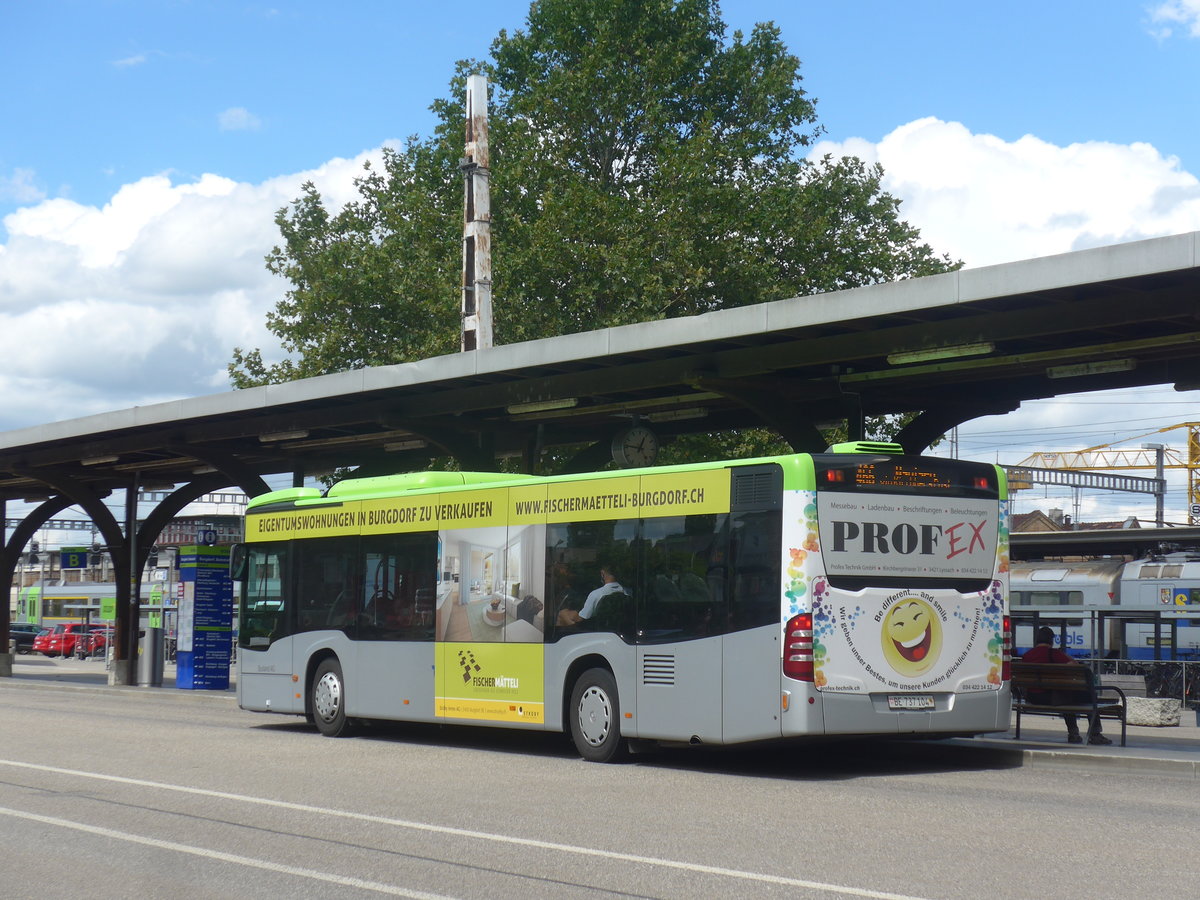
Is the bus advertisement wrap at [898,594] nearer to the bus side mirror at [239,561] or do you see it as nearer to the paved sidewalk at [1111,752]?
the paved sidewalk at [1111,752]

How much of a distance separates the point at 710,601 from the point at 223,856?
19.6 ft

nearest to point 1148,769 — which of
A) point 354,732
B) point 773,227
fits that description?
point 354,732

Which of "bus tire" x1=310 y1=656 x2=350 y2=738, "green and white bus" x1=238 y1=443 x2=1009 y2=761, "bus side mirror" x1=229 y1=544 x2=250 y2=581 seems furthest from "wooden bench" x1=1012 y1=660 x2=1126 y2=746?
"bus side mirror" x1=229 y1=544 x2=250 y2=581

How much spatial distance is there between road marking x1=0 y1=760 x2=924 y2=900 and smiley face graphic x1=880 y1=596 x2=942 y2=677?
4966 millimetres

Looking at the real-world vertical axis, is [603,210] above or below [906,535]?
above

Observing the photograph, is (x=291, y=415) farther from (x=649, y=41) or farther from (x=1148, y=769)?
(x=649, y=41)

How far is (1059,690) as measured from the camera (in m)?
15.9

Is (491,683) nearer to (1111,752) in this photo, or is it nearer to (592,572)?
(592,572)

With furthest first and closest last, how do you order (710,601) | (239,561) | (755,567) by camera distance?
(239,561), (710,601), (755,567)

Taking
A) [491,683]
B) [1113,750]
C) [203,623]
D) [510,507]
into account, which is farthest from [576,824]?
[203,623]

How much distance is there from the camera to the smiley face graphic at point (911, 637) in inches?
525

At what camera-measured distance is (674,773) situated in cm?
1366

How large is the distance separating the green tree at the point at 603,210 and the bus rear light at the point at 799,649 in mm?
24812

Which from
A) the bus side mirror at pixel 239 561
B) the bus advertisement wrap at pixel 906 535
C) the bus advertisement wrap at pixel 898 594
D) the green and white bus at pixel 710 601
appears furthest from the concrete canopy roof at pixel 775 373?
the bus side mirror at pixel 239 561
